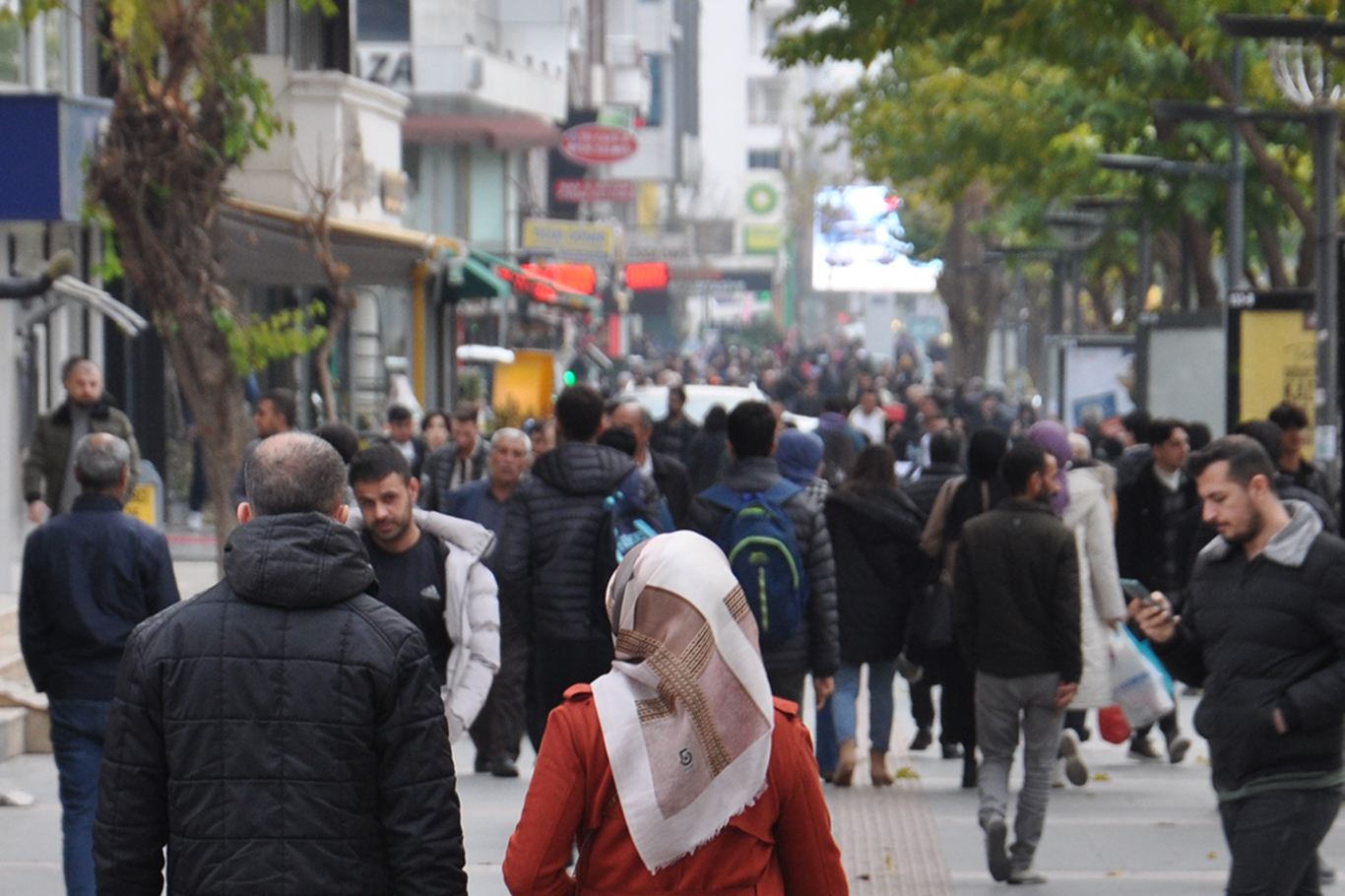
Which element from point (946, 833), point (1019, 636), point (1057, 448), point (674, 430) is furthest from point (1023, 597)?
point (674, 430)

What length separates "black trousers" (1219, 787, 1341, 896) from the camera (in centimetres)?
517

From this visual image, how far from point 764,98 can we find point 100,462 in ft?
404

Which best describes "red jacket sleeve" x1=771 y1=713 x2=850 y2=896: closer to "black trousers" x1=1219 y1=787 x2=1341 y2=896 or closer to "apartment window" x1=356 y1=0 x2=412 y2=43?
"black trousers" x1=1219 y1=787 x2=1341 y2=896

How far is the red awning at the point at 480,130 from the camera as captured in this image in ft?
110

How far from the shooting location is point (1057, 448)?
891 cm

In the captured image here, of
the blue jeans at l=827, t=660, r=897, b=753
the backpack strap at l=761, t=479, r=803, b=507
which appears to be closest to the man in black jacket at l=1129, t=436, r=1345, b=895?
the backpack strap at l=761, t=479, r=803, b=507

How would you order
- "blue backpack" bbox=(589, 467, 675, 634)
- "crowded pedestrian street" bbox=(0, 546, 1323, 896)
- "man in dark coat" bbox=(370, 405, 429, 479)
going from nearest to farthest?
A: "blue backpack" bbox=(589, 467, 675, 634)
"crowded pedestrian street" bbox=(0, 546, 1323, 896)
"man in dark coat" bbox=(370, 405, 429, 479)

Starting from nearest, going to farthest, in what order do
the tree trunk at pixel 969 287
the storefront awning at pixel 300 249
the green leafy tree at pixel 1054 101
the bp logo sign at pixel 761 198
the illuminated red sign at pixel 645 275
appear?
1. the green leafy tree at pixel 1054 101
2. the storefront awning at pixel 300 249
3. the tree trunk at pixel 969 287
4. the illuminated red sign at pixel 645 275
5. the bp logo sign at pixel 761 198

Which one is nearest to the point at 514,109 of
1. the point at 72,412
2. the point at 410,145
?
the point at 410,145

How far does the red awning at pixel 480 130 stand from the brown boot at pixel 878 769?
80.7ft

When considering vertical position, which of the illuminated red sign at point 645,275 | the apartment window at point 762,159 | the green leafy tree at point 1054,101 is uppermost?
the apartment window at point 762,159

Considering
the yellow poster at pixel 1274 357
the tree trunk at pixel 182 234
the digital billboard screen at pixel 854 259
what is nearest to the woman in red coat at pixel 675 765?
the tree trunk at pixel 182 234

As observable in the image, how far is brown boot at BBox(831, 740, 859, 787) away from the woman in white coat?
147 cm

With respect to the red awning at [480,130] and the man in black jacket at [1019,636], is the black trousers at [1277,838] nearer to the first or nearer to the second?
the man in black jacket at [1019,636]
